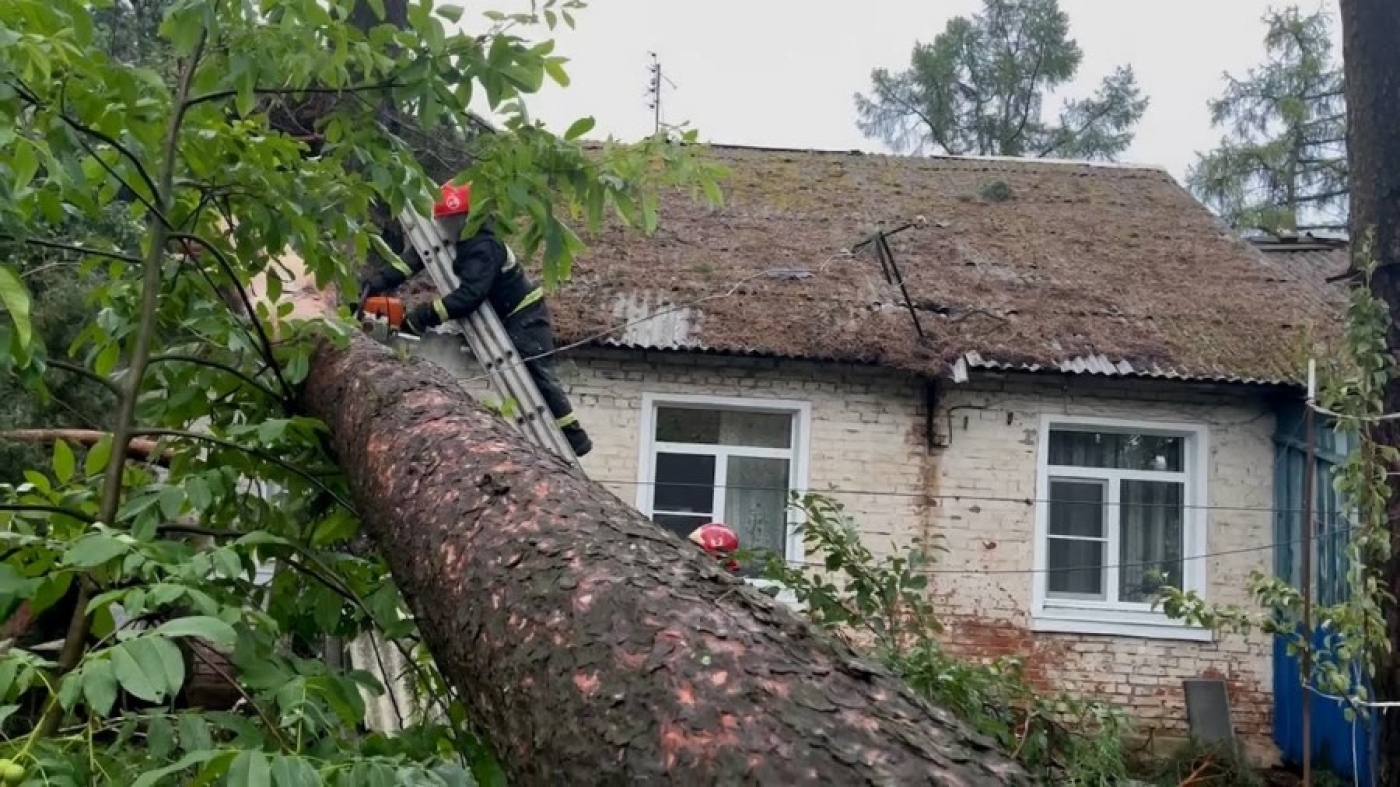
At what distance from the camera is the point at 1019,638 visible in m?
8.57

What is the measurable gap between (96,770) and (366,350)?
1347 mm

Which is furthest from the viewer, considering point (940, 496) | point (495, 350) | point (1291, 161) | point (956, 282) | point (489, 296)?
point (1291, 161)

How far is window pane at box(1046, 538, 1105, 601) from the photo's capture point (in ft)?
29.1

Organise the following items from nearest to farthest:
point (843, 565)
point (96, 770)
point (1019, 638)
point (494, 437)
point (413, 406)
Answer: point (96, 770) → point (494, 437) → point (413, 406) → point (843, 565) → point (1019, 638)

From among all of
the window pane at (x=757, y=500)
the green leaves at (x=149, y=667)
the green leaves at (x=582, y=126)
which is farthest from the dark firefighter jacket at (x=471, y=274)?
the window pane at (x=757, y=500)

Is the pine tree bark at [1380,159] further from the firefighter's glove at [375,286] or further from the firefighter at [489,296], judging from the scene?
the firefighter's glove at [375,286]

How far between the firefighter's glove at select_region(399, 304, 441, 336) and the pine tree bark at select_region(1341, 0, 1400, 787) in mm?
3620

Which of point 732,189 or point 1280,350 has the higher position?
point 732,189

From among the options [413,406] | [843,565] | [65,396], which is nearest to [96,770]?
[413,406]

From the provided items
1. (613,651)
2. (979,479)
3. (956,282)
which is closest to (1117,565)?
(979,479)

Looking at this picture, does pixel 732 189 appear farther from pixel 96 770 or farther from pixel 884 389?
pixel 96 770

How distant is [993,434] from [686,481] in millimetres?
2293

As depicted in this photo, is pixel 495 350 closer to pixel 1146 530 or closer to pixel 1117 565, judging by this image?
pixel 1117 565

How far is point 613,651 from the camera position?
1.26 m
